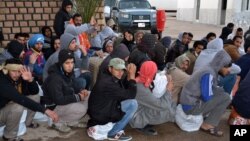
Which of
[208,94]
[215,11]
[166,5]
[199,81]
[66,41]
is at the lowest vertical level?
[208,94]

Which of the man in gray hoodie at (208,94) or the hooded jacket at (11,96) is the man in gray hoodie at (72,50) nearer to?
the hooded jacket at (11,96)

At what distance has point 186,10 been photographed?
27531 mm

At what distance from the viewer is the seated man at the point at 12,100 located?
140 inches

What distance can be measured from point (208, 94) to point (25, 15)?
207 inches

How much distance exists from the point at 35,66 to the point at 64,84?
131 centimetres

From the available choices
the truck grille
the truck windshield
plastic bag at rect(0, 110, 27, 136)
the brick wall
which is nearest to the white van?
the truck windshield

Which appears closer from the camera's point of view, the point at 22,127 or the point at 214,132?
the point at 22,127

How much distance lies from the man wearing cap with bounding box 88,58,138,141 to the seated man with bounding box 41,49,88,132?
22 cm

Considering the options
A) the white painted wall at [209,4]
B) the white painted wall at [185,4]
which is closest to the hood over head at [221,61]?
the white painted wall at [209,4]

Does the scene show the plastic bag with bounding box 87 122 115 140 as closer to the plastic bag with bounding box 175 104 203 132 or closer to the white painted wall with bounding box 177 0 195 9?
the plastic bag with bounding box 175 104 203 132

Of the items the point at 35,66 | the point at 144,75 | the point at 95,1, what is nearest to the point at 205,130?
the point at 144,75

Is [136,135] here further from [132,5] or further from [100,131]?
[132,5]

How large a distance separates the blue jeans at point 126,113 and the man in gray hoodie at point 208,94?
772 mm

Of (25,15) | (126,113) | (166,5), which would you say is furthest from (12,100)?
(166,5)
